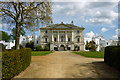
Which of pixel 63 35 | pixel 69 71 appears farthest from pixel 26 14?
pixel 63 35

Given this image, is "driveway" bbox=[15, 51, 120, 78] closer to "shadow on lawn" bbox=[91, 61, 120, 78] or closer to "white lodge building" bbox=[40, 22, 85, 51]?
"shadow on lawn" bbox=[91, 61, 120, 78]

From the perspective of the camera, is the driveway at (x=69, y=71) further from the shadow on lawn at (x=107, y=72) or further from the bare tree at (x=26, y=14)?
the bare tree at (x=26, y=14)

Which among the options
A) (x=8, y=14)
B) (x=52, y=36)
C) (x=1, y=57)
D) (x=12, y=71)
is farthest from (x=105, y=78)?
(x=52, y=36)

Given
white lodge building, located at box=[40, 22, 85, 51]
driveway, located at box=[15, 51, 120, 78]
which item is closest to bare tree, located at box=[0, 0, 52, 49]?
driveway, located at box=[15, 51, 120, 78]

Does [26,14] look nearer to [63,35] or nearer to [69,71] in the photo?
[69,71]

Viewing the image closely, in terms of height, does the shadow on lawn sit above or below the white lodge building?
below

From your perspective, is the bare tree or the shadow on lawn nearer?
the shadow on lawn

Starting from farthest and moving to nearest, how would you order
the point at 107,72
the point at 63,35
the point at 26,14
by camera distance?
the point at 63,35, the point at 26,14, the point at 107,72

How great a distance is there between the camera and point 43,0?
15508mm

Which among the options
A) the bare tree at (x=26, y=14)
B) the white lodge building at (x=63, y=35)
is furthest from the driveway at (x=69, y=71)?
the white lodge building at (x=63, y=35)

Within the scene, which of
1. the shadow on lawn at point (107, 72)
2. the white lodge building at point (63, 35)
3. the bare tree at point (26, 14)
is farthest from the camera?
the white lodge building at point (63, 35)

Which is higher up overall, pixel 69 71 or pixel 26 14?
pixel 26 14

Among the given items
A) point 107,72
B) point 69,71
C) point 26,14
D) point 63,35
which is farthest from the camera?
point 63,35

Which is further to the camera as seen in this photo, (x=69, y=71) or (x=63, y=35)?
(x=63, y=35)
